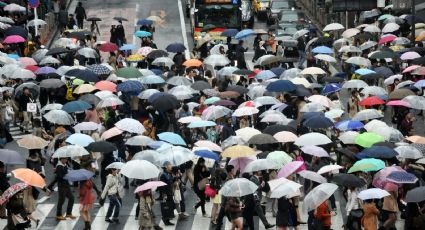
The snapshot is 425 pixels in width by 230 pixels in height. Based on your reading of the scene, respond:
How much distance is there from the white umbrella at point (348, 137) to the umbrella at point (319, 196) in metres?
5.21

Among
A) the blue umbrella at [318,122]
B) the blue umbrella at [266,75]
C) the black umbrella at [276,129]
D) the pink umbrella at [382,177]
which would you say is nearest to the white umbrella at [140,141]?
the black umbrella at [276,129]

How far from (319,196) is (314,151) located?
3.56 m

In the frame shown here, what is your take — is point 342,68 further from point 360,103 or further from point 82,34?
point 360,103

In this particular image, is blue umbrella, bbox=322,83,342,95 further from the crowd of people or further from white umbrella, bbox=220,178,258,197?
white umbrella, bbox=220,178,258,197

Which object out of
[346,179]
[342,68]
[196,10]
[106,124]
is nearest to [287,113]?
[106,124]

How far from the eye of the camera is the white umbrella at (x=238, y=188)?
2259 cm

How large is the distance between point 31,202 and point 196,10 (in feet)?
91.0

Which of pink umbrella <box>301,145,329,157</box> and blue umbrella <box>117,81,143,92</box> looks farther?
blue umbrella <box>117,81,143,92</box>

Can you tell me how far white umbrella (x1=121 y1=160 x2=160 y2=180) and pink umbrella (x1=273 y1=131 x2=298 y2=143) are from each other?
12.3 ft

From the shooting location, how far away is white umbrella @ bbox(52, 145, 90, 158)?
83.0 feet

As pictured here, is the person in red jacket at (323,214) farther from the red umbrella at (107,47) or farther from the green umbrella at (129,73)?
the red umbrella at (107,47)

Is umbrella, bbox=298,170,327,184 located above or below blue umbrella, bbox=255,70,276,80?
below

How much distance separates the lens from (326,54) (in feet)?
129

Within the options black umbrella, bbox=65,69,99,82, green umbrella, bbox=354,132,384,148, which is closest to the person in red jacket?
green umbrella, bbox=354,132,384,148
